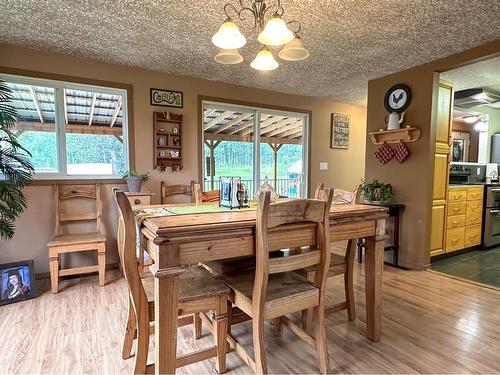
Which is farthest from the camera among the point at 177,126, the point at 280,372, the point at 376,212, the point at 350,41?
the point at 177,126

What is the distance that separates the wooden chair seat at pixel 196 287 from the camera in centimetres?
143

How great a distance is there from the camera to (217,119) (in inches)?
160

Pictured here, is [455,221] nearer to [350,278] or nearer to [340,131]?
[340,131]

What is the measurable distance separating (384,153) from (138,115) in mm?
2949

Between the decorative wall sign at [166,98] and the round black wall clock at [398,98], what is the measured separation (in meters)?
2.50

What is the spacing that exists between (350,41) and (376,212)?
5.45 feet

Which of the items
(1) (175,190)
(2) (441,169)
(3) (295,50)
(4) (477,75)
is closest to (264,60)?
(3) (295,50)

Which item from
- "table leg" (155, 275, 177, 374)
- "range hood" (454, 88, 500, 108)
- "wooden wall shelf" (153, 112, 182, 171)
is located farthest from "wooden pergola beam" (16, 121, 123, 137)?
"range hood" (454, 88, 500, 108)

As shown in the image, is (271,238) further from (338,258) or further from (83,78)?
(83,78)

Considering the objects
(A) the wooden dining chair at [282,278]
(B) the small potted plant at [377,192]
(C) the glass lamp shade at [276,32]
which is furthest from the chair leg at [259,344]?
(B) the small potted plant at [377,192]

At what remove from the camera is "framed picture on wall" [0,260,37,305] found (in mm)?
2447

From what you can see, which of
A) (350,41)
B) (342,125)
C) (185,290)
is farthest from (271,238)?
(342,125)

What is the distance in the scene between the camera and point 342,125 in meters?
4.98

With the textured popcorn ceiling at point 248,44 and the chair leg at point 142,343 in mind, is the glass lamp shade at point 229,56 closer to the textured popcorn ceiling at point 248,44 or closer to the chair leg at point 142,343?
the textured popcorn ceiling at point 248,44
